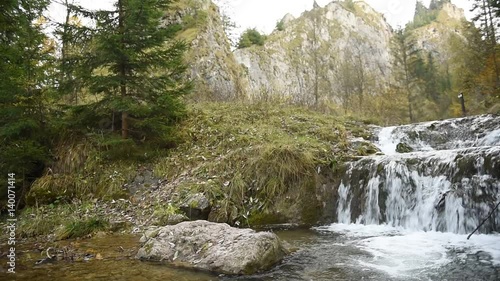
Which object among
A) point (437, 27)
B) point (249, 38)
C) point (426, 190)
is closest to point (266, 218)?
point (426, 190)

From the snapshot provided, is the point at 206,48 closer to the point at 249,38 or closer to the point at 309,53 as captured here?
the point at 309,53

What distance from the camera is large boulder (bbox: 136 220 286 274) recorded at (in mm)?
3986

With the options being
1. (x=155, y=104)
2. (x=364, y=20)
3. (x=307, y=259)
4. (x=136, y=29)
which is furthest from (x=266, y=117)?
(x=364, y=20)

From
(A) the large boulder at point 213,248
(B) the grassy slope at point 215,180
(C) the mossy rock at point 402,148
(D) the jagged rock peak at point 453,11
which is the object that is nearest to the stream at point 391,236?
(A) the large boulder at point 213,248

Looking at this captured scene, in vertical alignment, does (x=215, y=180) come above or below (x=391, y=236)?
above

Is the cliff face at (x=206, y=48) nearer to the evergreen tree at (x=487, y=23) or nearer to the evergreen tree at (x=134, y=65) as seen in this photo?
the evergreen tree at (x=134, y=65)

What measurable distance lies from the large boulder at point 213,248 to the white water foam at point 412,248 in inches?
48.1

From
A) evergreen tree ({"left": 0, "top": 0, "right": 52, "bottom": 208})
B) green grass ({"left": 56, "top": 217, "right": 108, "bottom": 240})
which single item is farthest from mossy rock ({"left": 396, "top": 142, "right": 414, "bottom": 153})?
evergreen tree ({"left": 0, "top": 0, "right": 52, "bottom": 208})

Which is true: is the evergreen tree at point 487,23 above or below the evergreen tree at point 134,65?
above

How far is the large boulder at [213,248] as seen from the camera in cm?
399

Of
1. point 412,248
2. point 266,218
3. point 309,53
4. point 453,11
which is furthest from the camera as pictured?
point 453,11

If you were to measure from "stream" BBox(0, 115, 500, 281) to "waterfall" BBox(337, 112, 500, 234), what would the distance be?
14 mm

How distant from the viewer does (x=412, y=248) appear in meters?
4.79

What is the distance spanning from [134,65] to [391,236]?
267 inches
